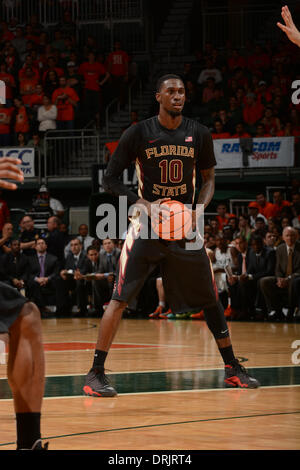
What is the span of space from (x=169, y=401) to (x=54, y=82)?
16744mm

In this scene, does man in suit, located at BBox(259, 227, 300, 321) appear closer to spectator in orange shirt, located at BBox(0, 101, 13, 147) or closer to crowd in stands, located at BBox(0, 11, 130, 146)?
crowd in stands, located at BBox(0, 11, 130, 146)

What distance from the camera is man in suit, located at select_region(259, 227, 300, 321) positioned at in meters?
14.6

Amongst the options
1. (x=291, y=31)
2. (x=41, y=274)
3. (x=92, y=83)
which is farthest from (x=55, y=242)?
(x=291, y=31)

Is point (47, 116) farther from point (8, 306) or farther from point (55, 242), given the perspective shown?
point (8, 306)

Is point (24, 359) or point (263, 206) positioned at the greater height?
point (263, 206)

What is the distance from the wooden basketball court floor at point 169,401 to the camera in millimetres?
4438

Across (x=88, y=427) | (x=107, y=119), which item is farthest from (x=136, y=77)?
(x=88, y=427)

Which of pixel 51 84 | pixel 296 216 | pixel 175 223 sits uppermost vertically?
pixel 51 84

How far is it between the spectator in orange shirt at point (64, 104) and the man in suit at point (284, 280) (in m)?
8.01

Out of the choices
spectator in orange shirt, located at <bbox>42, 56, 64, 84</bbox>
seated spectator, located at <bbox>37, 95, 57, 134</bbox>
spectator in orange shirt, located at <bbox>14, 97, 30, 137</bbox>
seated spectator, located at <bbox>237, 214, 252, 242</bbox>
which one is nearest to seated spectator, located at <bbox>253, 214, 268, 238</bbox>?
seated spectator, located at <bbox>237, 214, 252, 242</bbox>

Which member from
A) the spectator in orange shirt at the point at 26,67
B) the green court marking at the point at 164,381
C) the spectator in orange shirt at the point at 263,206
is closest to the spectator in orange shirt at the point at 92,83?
the spectator in orange shirt at the point at 26,67

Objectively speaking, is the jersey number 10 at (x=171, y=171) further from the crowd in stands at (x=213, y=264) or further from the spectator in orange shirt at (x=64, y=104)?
the spectator in orange shirt at (x=64, y=104)

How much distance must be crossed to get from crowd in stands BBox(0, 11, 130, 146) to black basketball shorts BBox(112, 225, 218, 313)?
1445cm

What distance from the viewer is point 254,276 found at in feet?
50.1
